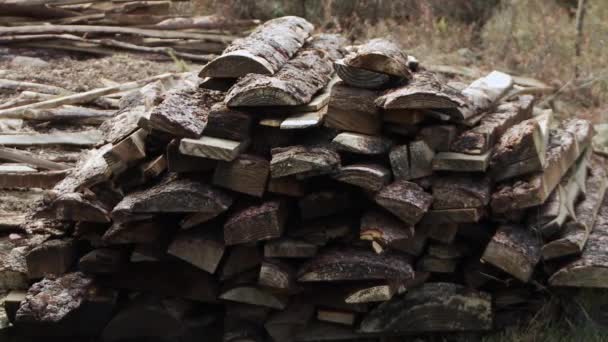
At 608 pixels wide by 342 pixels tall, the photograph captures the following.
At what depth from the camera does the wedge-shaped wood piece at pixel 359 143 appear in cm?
492

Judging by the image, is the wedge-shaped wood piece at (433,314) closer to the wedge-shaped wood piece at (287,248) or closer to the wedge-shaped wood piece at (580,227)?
the wedge-shaped wood piece at (580,227)

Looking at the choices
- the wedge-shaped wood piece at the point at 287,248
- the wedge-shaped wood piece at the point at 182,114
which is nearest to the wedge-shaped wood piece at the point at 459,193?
the wedge-shaped wood piece at the point at 287,248

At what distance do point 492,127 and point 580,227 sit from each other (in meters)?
0.82

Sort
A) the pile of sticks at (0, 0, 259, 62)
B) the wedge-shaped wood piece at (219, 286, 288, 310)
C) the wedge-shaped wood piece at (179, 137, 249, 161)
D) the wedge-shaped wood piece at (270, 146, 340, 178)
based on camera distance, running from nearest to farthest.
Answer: the wedge-shaped wood piece at (270, 146, 340, 178), the wedge-shaped wood piece at (179, 137, 249, 161), the wedge-shaped wood piece at (219, 286, 288, 310), the pile of sticks at (0, 0, 259, 62)

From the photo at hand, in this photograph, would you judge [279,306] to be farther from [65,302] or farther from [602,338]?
[602,338]

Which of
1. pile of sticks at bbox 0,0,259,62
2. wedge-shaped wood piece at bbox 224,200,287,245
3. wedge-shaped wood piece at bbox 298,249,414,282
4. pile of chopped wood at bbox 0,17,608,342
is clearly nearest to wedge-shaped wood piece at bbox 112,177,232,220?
pile of chopped wood at bbox 0,17,608,342

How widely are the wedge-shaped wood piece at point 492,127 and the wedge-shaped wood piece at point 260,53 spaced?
127cm

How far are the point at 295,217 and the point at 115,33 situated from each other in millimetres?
5349

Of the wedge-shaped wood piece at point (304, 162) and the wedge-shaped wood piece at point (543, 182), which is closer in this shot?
the wedge-shaped wood piece at point (304, 162)

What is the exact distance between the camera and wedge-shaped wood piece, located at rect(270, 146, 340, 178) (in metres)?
4.76

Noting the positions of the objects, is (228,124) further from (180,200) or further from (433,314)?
(433,314)

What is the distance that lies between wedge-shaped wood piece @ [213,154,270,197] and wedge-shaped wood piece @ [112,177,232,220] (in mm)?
99

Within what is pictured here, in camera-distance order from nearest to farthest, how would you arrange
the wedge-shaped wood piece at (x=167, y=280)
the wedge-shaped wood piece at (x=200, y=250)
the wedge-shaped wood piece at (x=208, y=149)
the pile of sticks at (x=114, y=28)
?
the wedge-shaped wood piece at (x=208, y=149) → the wedge-shaped wood piece at (x=200, y=250) → the wedge-shaped wood piece at (x=167, y=280) → the pile of sticks at (x=114, y=28)

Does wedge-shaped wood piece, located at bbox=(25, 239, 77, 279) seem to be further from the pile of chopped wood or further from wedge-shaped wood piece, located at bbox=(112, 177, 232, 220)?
wedge-shaped wood piece, located at bbox=(112, 177, 232, 220)
